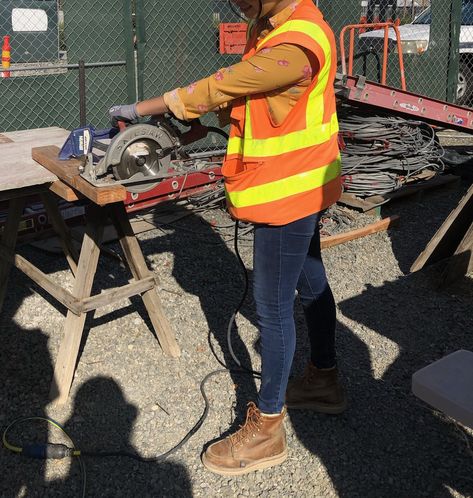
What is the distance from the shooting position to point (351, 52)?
8.39m

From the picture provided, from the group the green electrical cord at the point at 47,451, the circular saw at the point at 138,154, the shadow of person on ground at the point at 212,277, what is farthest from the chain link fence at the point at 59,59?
the green electrical cord at the point at 47,451

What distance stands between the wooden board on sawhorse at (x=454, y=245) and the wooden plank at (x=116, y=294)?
2.12m

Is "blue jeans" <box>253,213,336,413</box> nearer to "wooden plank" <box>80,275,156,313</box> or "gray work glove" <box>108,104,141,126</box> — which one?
"gray work glove" <box>108,104,141,126</box>

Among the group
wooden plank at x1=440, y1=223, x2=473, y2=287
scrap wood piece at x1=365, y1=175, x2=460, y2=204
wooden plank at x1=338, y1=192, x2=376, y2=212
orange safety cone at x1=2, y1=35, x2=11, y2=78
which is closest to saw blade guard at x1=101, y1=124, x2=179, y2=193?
wooden plank at x1=440, y1=223, x2=473, y2=287

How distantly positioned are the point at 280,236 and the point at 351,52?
630cm

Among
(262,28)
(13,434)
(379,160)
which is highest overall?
(262,28)

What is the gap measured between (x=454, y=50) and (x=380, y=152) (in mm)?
4136

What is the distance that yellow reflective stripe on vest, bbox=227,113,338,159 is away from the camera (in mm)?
2555

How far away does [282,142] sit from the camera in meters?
2.55

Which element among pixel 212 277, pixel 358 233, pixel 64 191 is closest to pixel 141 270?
pixel 64 191

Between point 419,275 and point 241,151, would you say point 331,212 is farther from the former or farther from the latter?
point 241,151

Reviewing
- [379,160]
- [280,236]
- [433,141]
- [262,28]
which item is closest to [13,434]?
[280,236]

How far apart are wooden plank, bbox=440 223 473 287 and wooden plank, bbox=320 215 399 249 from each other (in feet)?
3.15

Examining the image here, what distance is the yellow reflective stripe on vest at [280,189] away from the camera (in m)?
2.60
